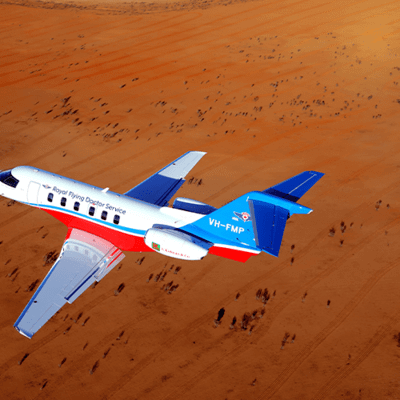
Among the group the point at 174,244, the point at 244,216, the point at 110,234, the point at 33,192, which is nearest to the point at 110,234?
the point at 110,234

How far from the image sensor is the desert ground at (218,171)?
1444 centimetres

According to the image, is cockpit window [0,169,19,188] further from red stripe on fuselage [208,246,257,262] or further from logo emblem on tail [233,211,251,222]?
logo emblem on tail [233,211,251,222]

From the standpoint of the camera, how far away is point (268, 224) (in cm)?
1540

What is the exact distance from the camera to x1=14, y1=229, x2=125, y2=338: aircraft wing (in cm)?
1473

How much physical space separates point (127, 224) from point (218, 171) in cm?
953

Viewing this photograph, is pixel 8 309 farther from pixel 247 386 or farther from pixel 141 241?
pixel 247 386

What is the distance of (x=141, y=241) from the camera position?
19.2 m

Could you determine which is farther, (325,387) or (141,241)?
(141,241)

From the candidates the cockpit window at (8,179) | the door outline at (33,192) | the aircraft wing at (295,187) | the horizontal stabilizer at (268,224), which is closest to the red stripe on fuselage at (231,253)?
the horizontal stabilizer at (268,224)

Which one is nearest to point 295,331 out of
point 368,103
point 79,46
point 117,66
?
point 368,103

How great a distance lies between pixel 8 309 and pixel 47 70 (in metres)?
30.3

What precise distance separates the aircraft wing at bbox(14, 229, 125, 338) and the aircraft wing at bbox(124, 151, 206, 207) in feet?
11.5

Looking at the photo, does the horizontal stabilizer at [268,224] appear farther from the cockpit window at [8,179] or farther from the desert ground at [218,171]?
the cockpit window at [8,179]

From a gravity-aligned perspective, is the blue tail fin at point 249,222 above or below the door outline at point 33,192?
below
